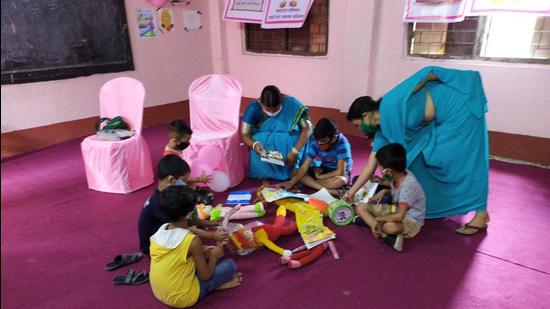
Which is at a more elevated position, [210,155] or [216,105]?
[216,105]

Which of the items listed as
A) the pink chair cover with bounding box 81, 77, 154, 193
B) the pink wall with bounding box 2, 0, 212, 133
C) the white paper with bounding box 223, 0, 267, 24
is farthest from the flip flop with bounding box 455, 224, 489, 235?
the pink wall with bounding box 2, 0, 212, 133

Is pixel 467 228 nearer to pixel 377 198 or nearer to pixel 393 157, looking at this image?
pixel 377 198

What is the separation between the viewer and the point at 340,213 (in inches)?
92.2

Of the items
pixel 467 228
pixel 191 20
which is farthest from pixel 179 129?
pixel 191 20

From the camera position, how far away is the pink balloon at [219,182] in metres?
2.84

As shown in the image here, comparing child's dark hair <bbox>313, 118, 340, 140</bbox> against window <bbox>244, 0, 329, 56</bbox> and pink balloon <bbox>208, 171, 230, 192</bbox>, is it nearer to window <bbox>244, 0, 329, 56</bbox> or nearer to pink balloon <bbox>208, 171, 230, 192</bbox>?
pink balloon <bbox>208, 171, 230, 192</bbox>

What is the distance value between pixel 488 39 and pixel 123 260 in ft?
11.3

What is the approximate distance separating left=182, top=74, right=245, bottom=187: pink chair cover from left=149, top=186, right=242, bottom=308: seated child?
A: 1330mm

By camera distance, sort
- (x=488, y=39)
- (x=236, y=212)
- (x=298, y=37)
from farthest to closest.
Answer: (x=298, y=37) → (x=488, y=39) → (x=236, y=212)

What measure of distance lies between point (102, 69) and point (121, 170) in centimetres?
193

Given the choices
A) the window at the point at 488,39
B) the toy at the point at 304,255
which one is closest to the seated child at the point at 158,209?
the toy at the point at 304,255

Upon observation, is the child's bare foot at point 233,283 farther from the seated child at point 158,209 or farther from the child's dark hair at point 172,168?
the child's dark hair at point 172,168

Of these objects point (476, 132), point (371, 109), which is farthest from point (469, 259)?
point (371, 109)

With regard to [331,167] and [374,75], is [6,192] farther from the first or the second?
[374,75]
